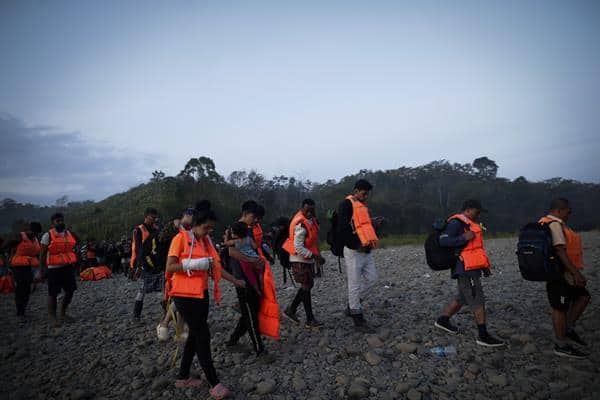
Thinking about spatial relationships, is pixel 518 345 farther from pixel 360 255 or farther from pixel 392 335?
pixel 360 255

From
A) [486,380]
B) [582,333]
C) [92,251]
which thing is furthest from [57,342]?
[92,251]

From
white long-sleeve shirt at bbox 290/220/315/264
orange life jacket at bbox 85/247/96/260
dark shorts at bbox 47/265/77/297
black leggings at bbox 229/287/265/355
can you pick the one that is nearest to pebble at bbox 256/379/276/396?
black leggings at bbox 229/287/265/355

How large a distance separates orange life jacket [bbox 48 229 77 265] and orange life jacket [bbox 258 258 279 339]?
440cm

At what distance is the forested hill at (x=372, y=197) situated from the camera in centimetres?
3041

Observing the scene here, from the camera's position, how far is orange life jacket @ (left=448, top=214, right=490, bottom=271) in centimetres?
454

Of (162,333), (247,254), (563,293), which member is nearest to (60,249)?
(162,333)

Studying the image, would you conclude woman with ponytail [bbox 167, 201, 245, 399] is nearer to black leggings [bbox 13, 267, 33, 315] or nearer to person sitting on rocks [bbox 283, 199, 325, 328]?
person sitting on rocks [bbox 283, 199, 325, 328]

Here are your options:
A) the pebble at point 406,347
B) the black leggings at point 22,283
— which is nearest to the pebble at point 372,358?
the pebble at point 406,347

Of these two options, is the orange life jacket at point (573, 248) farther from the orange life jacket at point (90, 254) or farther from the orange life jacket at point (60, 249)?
the orange life jacket at point (90, 254)

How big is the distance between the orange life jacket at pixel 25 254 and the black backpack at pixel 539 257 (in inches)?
350

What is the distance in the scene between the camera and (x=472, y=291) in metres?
4.57

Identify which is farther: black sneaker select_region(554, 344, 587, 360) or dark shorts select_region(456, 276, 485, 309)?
dark shorts select_region(456, 276, 485, 309)

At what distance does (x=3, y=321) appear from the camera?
7695 millimetres

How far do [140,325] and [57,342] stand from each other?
128cm
